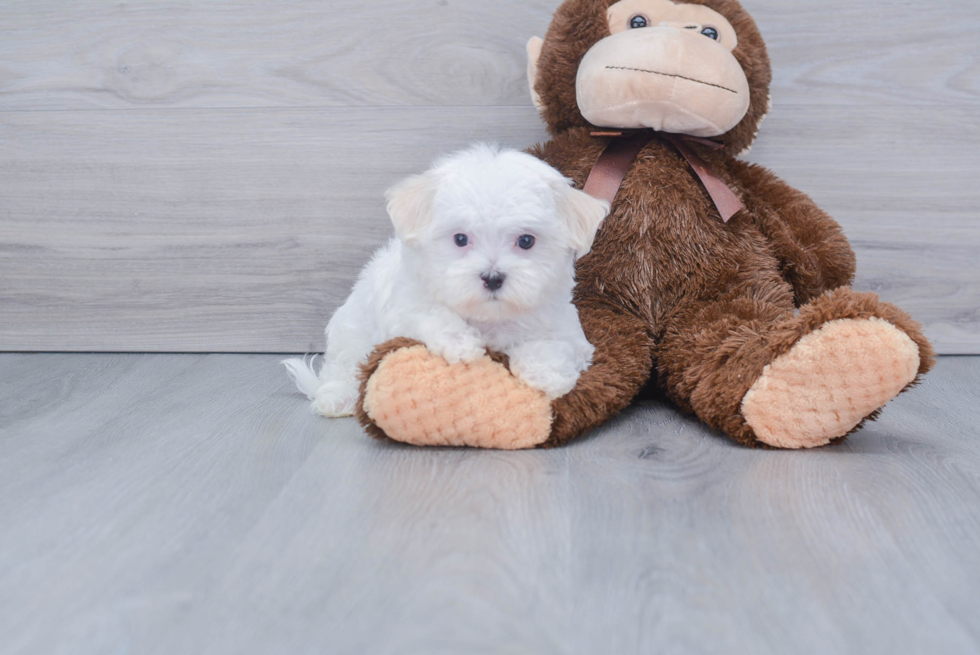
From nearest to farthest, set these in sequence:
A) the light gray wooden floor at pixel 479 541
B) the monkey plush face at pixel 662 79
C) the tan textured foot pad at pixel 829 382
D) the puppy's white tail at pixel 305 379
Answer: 1. the light gray wooden floor at pixel 479 541
2. the tan textured foot pad at pixel 829 382
3. the monkey plush face at pixel 662 79
4. the puppy's white tail at pixel 305 379

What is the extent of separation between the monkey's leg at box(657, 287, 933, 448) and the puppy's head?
0.92 ft

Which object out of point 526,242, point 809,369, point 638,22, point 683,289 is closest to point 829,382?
point 809,369

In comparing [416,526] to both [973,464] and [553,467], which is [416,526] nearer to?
[553,467]

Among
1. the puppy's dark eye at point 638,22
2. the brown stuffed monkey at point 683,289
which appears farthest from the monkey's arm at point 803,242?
the puppy's dark eye at point 638,22

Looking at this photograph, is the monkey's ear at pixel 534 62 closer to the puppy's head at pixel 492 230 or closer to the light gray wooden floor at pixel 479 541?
the puppy's head at pixel 492 230

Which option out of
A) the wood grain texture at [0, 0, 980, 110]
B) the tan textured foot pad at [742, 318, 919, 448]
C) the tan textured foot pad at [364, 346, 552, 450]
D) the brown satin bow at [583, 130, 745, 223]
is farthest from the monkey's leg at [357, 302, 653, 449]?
the wood grain texture at [0, 0, 980, 110]

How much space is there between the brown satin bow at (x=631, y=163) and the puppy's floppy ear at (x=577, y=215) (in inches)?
9.7

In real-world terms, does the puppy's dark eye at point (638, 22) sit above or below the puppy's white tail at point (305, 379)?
above

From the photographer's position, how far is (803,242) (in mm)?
1334

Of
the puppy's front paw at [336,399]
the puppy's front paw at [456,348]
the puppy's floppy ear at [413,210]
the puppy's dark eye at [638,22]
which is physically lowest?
the puppy's front paw at [336,399]

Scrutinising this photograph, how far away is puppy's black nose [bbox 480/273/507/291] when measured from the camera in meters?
1.00

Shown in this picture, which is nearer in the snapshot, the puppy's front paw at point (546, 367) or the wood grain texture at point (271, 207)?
the puppy's front paw at point (546, 367)

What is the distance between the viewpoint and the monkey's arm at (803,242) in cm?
132

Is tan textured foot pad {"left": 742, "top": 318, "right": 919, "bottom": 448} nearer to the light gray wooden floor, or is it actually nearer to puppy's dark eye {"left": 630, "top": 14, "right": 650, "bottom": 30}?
the light gray wooden floor
